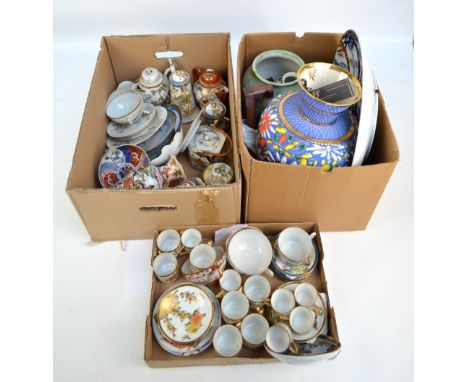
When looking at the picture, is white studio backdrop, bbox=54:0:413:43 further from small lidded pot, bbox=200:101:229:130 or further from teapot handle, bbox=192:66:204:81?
small lidded pot, bbox=200:101:229:130

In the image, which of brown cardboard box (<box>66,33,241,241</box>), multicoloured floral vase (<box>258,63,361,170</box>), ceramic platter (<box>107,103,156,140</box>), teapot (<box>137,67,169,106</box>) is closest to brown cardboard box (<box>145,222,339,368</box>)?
brown cardboard box (<box>66,33,241,241</box>)

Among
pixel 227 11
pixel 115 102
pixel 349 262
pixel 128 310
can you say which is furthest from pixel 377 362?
pixel 227 11

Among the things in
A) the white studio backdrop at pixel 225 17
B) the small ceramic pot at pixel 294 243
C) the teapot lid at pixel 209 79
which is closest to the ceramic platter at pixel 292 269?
the small ceramic pot at pixel 294 243

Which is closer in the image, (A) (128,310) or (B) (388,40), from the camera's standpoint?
(A) (128,310)

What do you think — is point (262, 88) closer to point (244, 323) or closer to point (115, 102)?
point (115, 102)

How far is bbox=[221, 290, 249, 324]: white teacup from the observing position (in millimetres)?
800

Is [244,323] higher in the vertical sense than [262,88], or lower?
lower

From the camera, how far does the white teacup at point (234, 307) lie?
2.62ft

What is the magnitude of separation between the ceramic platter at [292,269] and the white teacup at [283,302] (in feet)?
0.14

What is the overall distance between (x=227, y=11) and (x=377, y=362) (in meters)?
1.16

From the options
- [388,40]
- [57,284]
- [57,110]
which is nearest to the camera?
[57,284]

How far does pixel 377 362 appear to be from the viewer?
2.67ft

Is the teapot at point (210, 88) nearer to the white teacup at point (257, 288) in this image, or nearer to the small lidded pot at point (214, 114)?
the small lidded pot at point (214, 114)

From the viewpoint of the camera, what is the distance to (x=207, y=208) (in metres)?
0.87
